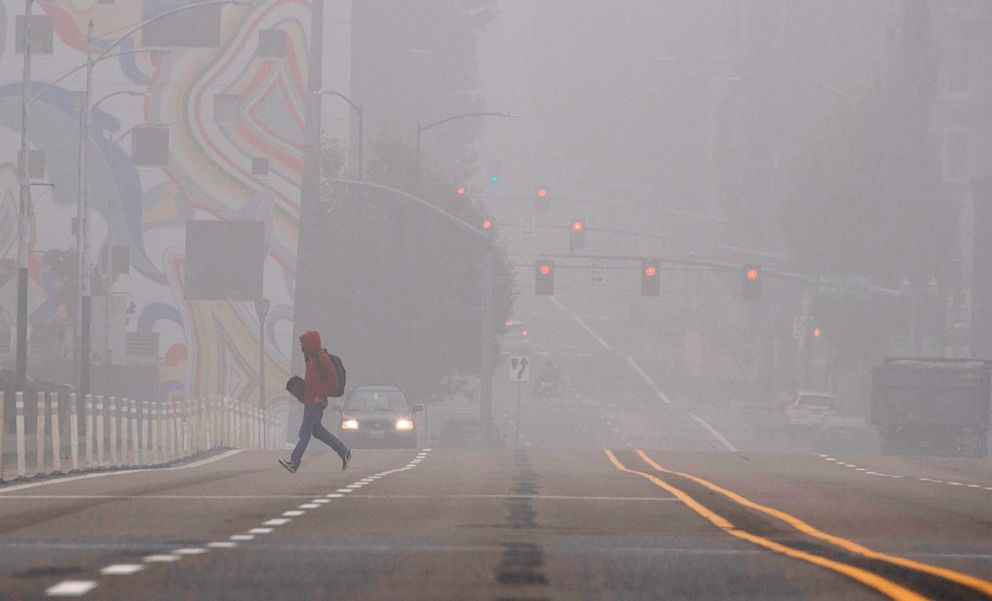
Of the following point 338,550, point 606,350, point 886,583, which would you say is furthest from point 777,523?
point 606,350

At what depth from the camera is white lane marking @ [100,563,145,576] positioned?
10719 millimetres

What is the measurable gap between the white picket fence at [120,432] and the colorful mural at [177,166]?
77.0 ft

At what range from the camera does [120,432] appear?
42.4 metres

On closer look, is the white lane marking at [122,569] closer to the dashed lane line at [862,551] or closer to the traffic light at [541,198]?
the dashed lane line at [862,551]

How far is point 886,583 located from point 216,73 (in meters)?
73.5

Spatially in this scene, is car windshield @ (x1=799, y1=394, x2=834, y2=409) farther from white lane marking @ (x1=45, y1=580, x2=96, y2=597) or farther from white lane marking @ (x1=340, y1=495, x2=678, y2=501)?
white lane marking @ (x1=45, y1=580, x2=96, y2=597)

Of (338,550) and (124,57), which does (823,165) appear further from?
(338,550)

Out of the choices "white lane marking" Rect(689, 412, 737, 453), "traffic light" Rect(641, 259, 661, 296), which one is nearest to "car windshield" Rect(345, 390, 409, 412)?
"traffic light" Rect(641, 259, 661, 296)

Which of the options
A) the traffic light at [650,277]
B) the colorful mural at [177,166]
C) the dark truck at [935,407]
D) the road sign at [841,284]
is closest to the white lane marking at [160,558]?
the dark truck at [935,407]

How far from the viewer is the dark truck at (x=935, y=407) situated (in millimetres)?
53656

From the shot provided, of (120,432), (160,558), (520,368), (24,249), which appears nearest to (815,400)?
(520,368)

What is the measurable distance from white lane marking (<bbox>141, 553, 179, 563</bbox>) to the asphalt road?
12mm

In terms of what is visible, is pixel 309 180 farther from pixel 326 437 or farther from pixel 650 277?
pixel 326 437

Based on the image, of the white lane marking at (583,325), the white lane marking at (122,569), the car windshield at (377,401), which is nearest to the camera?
the white lane marking at (122,569)
